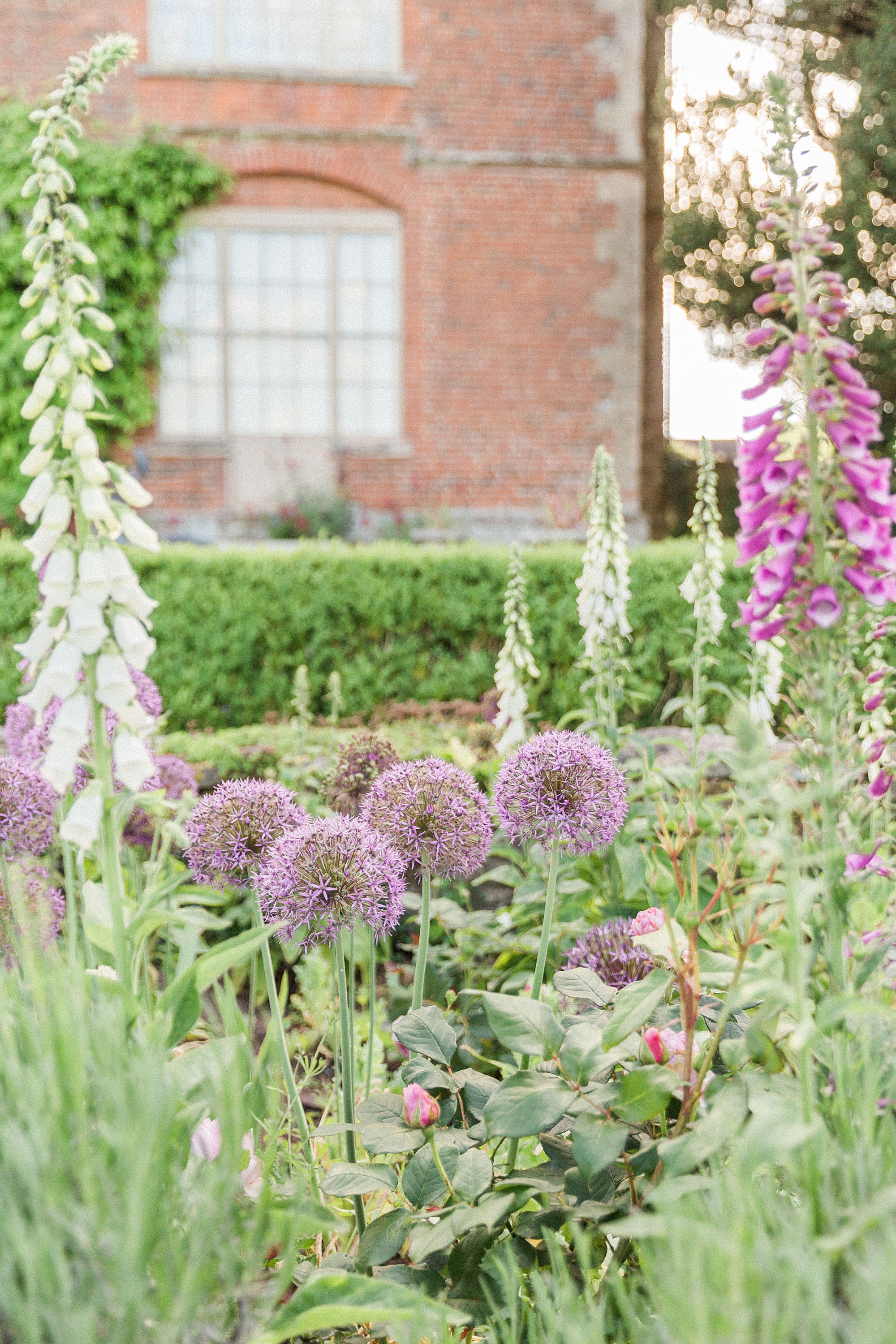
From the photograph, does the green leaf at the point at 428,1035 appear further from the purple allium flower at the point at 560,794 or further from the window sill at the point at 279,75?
the window sill at the point at 279,75

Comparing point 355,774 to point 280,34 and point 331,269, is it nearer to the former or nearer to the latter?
point 331,269

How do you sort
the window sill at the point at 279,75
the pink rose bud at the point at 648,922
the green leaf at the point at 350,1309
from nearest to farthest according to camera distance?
the green leaf at the point at 350,1309 → the pink rose bud at the point at 648,922 → the window sill at the point at 279,75

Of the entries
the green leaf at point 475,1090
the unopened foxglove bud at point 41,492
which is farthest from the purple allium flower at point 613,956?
the unopened foxglove bud at point 41,492

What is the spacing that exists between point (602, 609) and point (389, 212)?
25.6 ft

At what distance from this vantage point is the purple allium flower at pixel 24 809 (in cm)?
177

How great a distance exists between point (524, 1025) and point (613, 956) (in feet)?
2.10

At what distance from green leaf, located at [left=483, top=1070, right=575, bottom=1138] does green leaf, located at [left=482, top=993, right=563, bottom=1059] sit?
4 cm

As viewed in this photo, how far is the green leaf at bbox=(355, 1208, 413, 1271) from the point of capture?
1.28 meters

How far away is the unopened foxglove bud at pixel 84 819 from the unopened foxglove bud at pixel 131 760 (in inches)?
2.0

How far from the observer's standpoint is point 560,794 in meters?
1.63

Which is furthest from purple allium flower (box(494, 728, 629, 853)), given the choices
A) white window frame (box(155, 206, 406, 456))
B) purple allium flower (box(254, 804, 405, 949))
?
white window frame (box(155, 206, 406, 456))

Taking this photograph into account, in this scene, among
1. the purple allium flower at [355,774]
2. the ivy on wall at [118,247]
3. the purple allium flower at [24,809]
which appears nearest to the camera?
the purple allium flower at [24,809]

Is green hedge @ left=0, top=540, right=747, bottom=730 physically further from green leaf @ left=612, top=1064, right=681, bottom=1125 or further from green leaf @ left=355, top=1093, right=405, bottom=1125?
green leaf @ left=612, top=1064, right=681, bottom=1125

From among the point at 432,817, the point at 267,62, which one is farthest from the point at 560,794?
the point at 267,62
